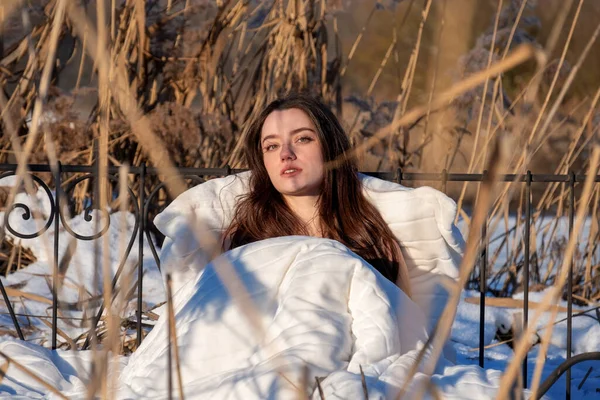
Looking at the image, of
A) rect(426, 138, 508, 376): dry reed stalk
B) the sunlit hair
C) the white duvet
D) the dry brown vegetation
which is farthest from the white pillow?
rect(426, 138, 508, 376): dry reed stalk

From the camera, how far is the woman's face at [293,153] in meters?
1.82

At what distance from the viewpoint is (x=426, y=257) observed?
1.85 meters

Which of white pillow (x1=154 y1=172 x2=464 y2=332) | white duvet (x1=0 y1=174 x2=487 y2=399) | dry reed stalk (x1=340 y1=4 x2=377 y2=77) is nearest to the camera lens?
white duvet (x1=0 y1=174 x2=487 y2=399)

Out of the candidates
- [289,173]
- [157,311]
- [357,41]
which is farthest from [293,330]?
[357,41]

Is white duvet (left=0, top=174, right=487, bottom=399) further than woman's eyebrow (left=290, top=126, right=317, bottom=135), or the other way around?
woman's eyebrow (left=290, top=126, right=317, bottom=135)

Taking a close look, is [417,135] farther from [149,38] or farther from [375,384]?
[375,384]

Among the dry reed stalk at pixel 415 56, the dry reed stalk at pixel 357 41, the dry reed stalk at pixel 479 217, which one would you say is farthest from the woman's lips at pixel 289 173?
the dry reed stalk at pixel 479 217

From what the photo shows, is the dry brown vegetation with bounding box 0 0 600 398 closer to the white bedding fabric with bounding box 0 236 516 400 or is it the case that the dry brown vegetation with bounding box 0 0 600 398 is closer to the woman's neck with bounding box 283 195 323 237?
the woman's neck with bounding box 283 195 323 237

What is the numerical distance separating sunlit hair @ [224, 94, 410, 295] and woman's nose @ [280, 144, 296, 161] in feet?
0.25

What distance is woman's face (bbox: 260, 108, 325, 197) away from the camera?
5.98ft

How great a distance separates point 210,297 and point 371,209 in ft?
1.78

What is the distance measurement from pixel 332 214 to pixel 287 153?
0.19 metres

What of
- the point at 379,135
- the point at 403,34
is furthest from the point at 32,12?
the point at 379,135

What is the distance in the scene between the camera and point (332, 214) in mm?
1888
